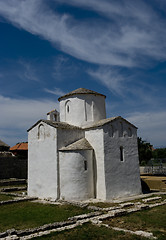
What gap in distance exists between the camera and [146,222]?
9172 millimetres

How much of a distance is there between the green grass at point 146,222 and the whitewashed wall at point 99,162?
3739 mm

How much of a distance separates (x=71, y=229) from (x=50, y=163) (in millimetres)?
6911

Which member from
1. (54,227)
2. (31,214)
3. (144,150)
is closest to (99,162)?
(31,214)

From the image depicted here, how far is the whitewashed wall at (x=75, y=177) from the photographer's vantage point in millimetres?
13875

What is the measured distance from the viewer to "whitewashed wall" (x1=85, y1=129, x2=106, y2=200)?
1422 centimetres

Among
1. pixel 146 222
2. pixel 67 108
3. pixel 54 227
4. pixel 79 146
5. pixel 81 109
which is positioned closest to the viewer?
pixel 54 227

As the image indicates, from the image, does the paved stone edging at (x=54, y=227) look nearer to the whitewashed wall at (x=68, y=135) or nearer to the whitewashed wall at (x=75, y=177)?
the whitewashed wall at (x=75, y=177)

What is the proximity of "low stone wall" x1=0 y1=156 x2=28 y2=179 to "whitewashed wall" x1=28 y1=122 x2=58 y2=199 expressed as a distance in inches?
431

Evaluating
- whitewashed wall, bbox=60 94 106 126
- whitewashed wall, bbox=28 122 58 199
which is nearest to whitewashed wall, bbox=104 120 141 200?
whitewashed wall, bbox=60 94 106 126

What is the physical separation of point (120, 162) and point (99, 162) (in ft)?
5.77

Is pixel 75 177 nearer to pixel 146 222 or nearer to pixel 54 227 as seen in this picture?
pixel 54 227

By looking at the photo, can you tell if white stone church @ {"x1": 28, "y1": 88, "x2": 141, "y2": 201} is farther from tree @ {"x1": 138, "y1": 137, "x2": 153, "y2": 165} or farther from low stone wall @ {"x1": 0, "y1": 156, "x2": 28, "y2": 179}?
tree @ {"x1": 138, "y1": 137, "x2": 153, "y2": 165}

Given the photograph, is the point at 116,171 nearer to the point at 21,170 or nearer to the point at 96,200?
the point at 96,200

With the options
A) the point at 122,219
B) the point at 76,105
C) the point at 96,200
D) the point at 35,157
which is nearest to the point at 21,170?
the point at 35,157
